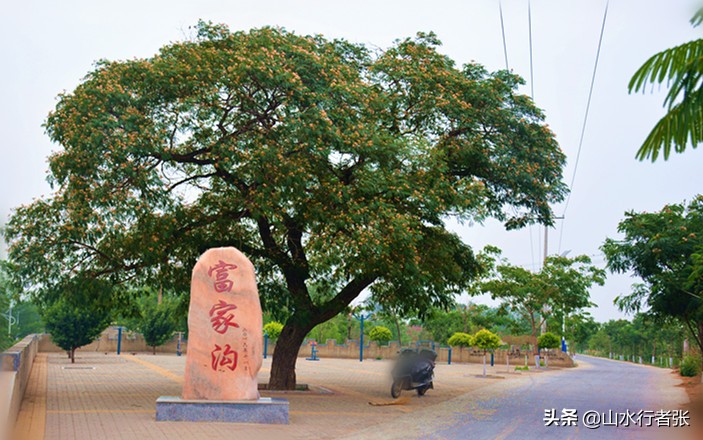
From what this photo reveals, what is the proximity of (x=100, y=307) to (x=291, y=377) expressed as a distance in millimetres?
5061

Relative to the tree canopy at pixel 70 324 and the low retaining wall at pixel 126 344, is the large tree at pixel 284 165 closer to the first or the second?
the tree canopy at pixel 70 324

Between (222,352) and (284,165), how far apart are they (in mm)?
4112

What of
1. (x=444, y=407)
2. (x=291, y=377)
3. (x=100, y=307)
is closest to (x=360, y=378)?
(x=291, y=377)

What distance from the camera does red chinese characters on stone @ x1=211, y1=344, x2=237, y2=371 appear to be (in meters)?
12.3

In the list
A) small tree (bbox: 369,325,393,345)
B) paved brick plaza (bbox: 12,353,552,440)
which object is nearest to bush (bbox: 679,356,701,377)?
paved brick plaza (bbox: 12,353,552,440)

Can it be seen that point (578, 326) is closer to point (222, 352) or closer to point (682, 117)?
point (222, 352)

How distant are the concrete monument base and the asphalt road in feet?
5.41

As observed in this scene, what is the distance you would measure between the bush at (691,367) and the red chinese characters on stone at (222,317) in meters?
23.7

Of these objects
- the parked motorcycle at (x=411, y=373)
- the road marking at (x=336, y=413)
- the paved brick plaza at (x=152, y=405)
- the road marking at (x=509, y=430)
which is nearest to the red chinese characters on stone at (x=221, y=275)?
the paved brick plaza at (x=152, y=405)

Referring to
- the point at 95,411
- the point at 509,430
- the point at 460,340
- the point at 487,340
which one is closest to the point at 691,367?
the point at 487,340

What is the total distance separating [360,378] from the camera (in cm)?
2586

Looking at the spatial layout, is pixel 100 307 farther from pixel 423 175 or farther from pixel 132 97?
pixel 423 175

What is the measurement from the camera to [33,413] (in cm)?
1266

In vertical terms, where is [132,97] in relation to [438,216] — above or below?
above
